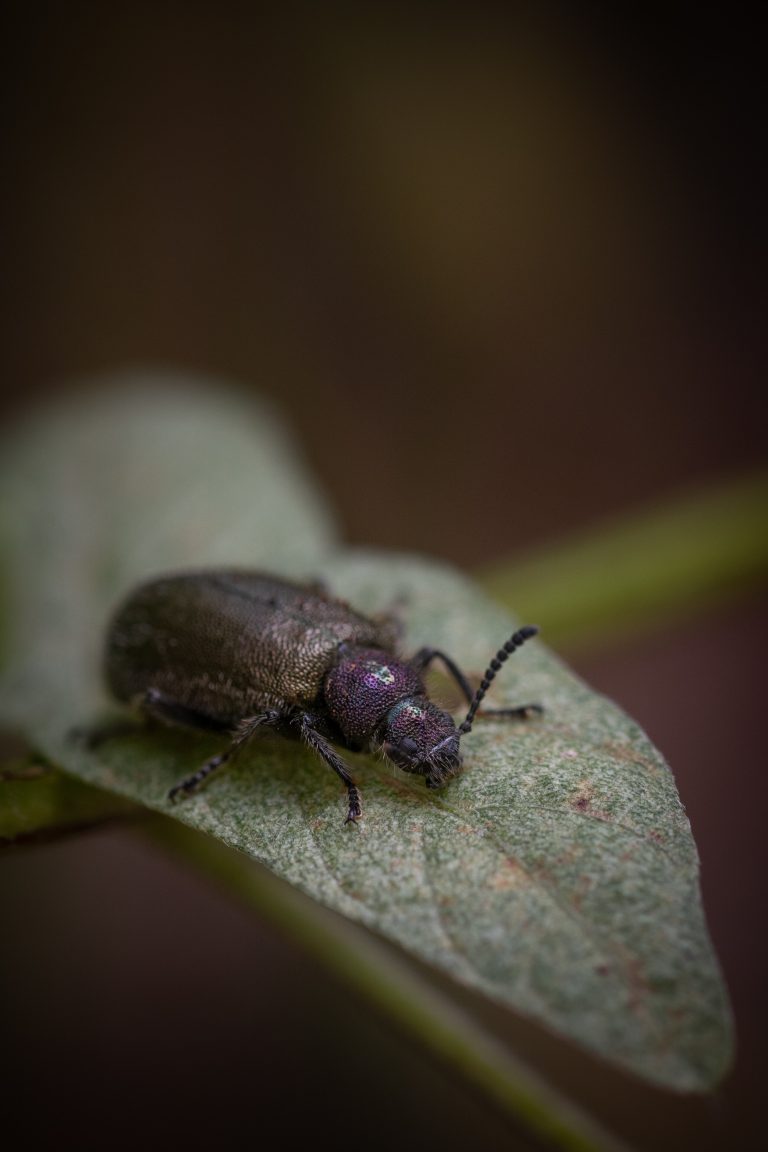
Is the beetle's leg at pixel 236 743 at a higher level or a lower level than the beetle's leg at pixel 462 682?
lower

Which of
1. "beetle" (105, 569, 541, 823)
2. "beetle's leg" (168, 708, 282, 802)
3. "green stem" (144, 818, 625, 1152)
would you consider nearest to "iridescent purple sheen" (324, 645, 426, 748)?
"beetle" (105, 569, 541, 823)

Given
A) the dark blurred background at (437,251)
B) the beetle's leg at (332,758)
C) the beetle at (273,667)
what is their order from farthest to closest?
1. the dark blurred background at (437,251)
2. the beetle at (273,667)
3. the beetle's leg at (332,758)

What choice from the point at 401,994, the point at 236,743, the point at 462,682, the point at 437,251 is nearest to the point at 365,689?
the point at 462,682

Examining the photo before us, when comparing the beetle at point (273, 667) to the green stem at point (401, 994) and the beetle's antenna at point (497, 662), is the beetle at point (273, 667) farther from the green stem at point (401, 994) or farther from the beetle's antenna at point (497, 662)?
the green stem at point (401, 994)

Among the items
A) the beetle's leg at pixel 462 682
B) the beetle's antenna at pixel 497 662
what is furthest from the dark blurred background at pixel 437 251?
the beetle's antenna at pixel 497 662

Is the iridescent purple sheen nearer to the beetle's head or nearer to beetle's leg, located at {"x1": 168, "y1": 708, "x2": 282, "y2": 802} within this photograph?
the beetle's head

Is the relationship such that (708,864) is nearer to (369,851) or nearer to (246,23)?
(369,851)

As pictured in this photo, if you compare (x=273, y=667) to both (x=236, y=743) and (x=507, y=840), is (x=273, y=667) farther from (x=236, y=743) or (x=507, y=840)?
(x=507, y=840)
